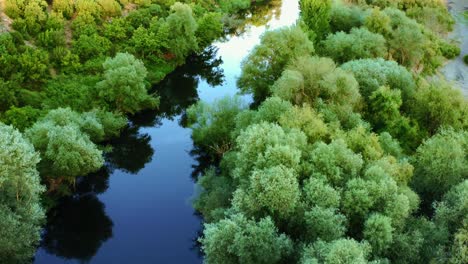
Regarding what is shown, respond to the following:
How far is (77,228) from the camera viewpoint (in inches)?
1510

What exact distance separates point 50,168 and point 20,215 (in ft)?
23.0

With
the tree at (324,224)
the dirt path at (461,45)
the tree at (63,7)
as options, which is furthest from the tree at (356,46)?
the tree at (63,7)

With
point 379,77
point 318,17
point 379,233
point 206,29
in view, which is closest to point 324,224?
point 379,233

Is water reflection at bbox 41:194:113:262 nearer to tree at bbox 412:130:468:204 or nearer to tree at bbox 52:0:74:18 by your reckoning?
tree at bbox 412:130:468:204

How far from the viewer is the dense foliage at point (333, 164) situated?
87.9ft

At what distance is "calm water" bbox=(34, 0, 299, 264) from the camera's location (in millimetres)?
36688

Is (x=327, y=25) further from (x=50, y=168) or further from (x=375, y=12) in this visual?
(x=50, y=168)

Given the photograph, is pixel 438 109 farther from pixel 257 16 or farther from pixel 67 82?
pixel 257 16

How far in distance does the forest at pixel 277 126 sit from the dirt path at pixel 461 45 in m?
1.50

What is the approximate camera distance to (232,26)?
79.2 metres

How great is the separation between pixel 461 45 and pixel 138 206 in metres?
53.6

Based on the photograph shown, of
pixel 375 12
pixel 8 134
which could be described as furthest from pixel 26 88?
pixel 375 12

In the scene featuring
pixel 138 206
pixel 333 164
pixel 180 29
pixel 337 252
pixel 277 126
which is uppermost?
pixel 180 29

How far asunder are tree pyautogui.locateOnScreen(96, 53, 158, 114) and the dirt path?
123 ft
